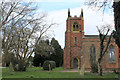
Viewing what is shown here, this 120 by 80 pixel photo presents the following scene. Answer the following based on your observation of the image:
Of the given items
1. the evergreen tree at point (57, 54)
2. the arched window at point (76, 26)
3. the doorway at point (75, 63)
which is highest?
the arched window at point (76, 26)

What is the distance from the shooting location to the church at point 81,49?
3650cm

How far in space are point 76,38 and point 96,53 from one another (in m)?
7.70

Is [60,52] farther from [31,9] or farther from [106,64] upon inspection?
[31,9]

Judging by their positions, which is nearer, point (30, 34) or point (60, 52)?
point (30, 34)

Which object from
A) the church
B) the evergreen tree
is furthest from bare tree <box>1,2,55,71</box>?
the evergreen tree

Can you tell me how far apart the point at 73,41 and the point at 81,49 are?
136 inches

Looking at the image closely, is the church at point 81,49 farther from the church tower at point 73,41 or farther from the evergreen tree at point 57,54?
the evergreen tree at point 57,54

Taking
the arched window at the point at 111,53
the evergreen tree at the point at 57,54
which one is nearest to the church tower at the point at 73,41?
the arched window at the point at 111,53

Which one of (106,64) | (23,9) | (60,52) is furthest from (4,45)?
(60,52)

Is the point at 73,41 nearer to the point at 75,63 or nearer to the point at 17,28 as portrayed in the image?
the point at 75,63

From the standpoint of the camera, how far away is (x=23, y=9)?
584 inches

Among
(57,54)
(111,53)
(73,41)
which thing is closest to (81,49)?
(73,41)

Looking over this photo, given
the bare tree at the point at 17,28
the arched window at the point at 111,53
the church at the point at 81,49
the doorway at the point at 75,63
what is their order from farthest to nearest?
1. the doorway at the point at 75,63
2. the arched window at the point at 111,53
3. the church at the point at 81,49
4. the bare tree at the point at 17,28

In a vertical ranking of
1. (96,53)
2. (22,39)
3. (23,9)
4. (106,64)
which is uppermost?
(23,9)
